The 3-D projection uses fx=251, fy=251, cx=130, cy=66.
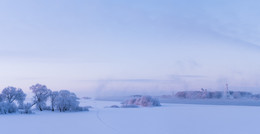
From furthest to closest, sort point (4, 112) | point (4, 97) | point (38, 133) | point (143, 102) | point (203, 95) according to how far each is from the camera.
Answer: point (203, 95) → point (143, 102) → point (4, 97) → point (4, 112) → point (38, 133)

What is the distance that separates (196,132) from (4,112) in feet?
30.9

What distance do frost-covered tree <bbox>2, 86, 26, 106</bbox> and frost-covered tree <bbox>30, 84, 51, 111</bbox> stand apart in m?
0.67

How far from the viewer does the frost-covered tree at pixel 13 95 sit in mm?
13507

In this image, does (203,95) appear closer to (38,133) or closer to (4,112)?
(4,112)

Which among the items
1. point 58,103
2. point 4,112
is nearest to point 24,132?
point 4,112

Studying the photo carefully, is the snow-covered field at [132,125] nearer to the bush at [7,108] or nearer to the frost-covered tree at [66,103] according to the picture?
the bush at [7,108]

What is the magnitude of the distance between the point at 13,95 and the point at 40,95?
140cm

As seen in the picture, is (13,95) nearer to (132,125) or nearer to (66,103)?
(66,103)

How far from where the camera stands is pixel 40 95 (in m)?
14.2

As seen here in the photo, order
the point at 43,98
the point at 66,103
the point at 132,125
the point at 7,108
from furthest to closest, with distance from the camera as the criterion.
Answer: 1. the point at 43,98
2. the point at 66,103
3. the point at 7,108
4. the point at 132,125

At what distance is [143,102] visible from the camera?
805 inches

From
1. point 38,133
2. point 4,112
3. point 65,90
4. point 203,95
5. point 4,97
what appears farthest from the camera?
point 203,95

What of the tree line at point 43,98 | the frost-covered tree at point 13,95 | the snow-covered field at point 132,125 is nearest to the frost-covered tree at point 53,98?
the tree line at point 43,98

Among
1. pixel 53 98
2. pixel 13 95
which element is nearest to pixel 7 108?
pixel 13 95
